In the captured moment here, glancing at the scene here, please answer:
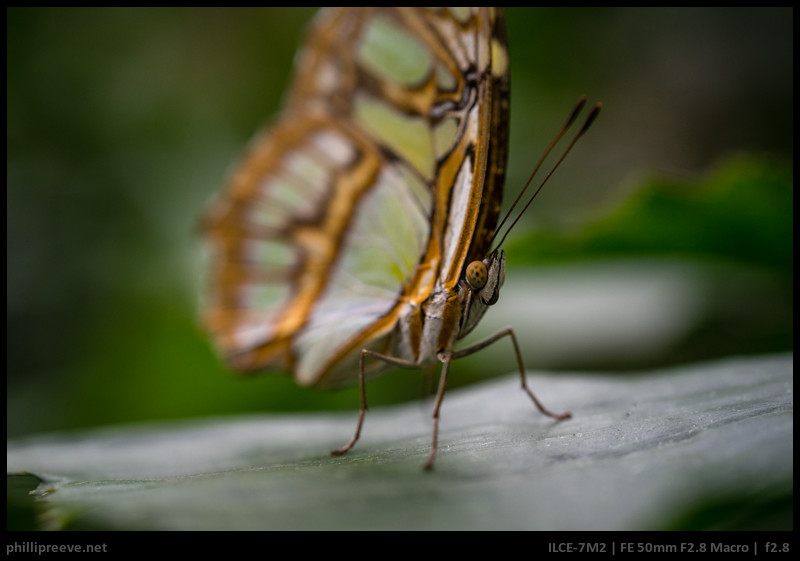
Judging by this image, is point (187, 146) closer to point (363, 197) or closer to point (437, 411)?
point (363, 197)

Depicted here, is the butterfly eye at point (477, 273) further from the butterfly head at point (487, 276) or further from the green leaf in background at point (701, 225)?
the green leaf in background at point (701, 225)

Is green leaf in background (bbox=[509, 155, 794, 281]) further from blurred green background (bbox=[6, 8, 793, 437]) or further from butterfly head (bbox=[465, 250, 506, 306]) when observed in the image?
butterfly head (bbox=[465, 250, 506, 306])

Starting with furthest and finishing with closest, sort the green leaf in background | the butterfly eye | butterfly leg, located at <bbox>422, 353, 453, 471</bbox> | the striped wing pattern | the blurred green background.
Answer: the blurred green background → the green leaf in background → the striped wing pattern → the butterfly eye → butterfly leg, located at <bbox>422, 353, 453, 471</bbox>

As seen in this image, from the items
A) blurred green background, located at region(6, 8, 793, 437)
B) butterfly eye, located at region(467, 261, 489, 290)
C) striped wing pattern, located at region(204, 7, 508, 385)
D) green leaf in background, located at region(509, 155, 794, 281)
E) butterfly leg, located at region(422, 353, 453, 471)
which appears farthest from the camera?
blurred green background, located at region(6, 8, 793, 437)

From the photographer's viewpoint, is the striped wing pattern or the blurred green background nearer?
the striped wing pattern

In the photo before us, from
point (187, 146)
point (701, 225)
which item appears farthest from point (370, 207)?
point (187, 146)

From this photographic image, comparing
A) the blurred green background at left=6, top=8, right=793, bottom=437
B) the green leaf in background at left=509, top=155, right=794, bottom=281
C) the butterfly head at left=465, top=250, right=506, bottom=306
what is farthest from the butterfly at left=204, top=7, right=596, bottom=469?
the blurred green background at left=6, top=8, right=793, bottom=437

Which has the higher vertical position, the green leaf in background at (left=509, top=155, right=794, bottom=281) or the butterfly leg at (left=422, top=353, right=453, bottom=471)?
the green leaf in background at (left=509, top=155, right=794, bottom=281)

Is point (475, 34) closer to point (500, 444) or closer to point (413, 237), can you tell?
point (413, 237)
